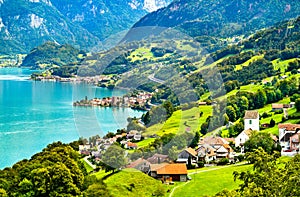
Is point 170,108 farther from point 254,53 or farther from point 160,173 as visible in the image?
point 254,53

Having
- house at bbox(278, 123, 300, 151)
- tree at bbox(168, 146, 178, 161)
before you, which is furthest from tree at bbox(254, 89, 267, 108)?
tree at bbox(168, 146, 178, 161)

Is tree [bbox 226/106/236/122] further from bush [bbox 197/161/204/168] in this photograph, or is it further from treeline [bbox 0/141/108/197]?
treeline [bbox 0/141/108/197]

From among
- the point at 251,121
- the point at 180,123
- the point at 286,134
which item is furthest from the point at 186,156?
the point at 251,121

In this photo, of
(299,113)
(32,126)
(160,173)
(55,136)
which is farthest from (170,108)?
(32,126)

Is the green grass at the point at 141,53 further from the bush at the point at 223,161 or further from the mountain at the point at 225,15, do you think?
the mountain at the point at 225,15

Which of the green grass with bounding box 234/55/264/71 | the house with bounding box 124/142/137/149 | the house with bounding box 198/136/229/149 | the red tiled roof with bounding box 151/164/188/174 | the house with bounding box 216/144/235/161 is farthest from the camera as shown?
the green grass with bounding box 234/55/264/71

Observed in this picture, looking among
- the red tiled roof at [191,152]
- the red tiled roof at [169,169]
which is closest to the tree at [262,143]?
the red tiled roof at [191,152]
